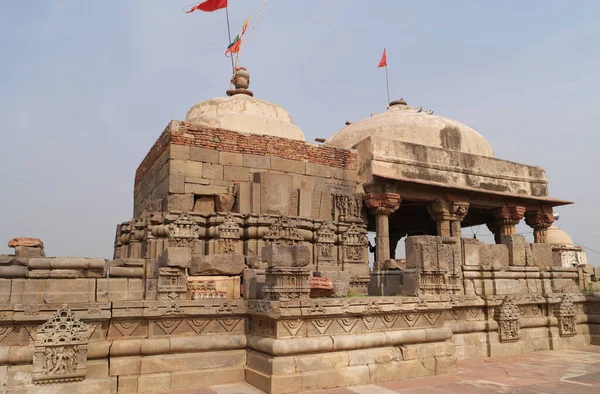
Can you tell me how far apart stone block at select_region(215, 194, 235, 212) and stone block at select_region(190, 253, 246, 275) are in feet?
8.29

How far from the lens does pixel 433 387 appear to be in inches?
249

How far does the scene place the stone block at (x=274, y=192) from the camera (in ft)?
33.6

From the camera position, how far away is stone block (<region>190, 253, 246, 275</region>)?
25.3ft

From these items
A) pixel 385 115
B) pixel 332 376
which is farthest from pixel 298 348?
pixel 385 115

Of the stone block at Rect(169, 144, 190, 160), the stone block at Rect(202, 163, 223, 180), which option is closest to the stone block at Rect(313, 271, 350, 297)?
the stone block at Rect(202, 163, 223, 180)

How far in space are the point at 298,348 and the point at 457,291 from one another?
3595mm

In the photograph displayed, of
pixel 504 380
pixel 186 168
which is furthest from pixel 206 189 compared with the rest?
pixel 504 380

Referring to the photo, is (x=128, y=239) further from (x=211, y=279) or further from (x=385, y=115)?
(x=385, y=115)

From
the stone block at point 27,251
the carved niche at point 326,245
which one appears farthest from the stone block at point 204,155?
the stone block at point 27,251

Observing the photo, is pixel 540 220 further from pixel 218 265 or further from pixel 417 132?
pixel 218 265

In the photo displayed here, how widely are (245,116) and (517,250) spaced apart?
6.96m

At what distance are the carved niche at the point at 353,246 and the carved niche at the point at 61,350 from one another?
5.84m

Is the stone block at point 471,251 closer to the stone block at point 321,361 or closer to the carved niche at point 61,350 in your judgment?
the stone block at point 321,361

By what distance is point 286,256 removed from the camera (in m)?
6.54
